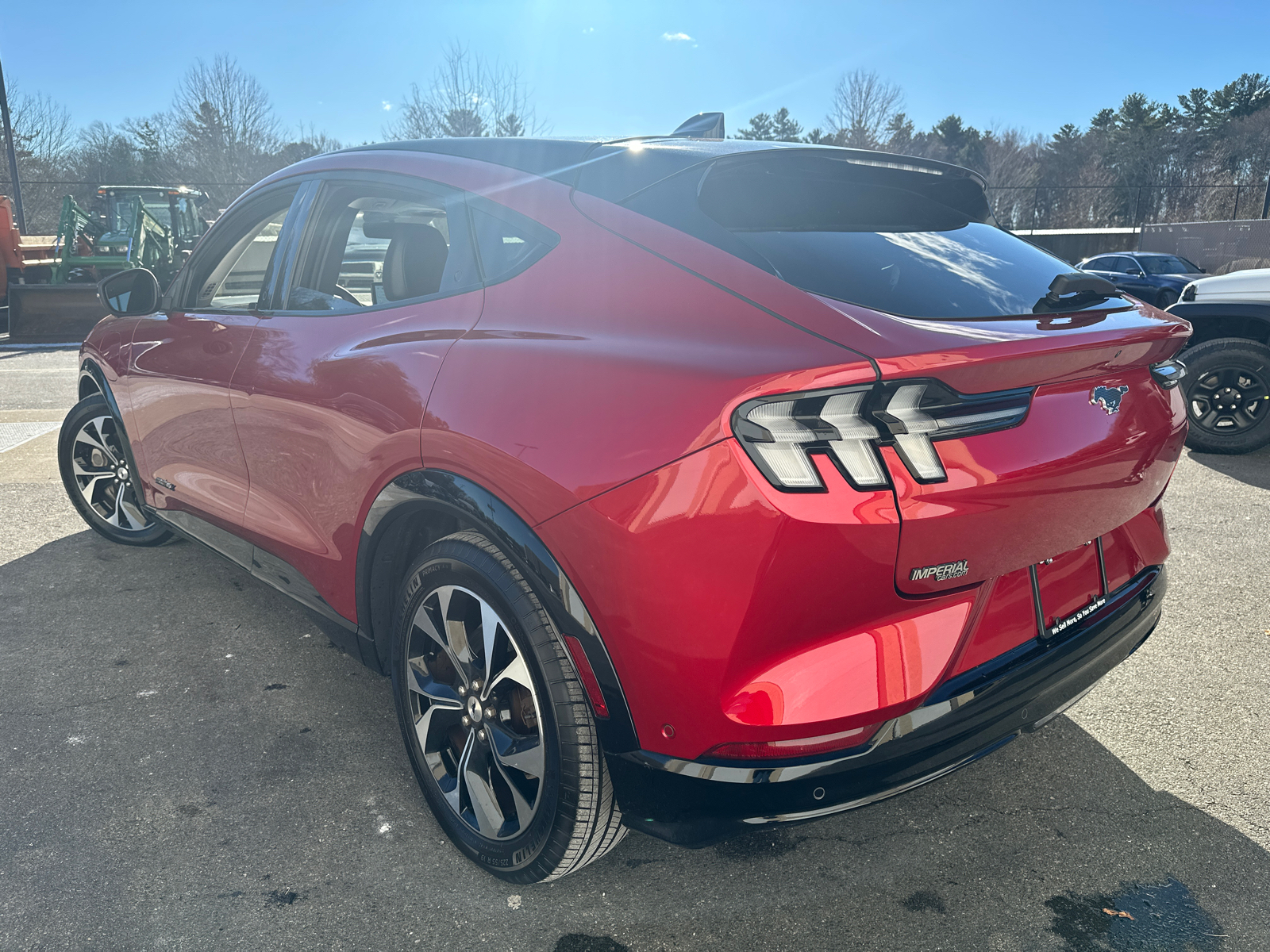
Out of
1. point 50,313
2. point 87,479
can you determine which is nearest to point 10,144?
point 50,313

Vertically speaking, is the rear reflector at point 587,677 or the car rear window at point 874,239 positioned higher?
the car rear window at point 874,239

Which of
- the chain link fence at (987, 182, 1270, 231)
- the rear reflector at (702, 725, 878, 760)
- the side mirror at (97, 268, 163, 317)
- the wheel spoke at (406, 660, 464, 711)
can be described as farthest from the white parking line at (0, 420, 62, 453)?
the chain link fence at (987, 182, 1270, 231)

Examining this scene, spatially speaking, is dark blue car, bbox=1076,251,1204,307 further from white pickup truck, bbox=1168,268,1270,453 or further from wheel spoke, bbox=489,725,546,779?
wheel spoke, bbox=489,725,546,779

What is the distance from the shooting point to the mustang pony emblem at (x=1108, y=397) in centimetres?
188

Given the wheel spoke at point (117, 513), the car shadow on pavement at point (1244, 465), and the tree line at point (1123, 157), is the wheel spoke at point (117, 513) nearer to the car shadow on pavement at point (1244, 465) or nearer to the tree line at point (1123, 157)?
the car shadow on pavement at point (1244, 465)

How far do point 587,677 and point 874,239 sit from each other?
117cm

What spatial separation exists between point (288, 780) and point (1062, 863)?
6.85ft

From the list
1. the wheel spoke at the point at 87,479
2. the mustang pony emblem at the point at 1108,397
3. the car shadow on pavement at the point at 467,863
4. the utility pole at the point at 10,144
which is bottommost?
the car shadow on pavement at the point at 467,863

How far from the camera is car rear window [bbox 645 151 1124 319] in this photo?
5.96ft

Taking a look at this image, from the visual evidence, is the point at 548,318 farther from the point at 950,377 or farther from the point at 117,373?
the point at 117,373

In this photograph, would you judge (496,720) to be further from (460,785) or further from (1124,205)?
(1124,205)

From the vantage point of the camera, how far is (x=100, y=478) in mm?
4355

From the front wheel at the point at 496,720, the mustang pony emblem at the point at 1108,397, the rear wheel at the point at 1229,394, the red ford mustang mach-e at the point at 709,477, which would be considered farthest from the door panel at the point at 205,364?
the rear wheel at the point at 1229,394

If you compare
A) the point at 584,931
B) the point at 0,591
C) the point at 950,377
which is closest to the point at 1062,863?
the point at 584,931
